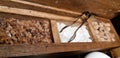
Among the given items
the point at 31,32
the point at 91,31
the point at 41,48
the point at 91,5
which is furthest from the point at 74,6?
the point at 41,48

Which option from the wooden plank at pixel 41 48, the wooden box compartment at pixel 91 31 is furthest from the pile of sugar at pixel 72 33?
the wooden plank at pixel 41 48

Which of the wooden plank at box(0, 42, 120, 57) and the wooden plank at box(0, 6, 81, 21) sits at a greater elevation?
the wooden plank at box(0, 6, 81, 21)

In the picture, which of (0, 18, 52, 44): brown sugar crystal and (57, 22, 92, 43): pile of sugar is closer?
(0, 18, 52, 44): brown sugar crystal

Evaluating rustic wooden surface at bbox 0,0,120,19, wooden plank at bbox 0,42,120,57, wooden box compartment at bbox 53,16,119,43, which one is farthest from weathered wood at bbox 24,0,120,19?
wooden plank at bbox 0,42,120,57

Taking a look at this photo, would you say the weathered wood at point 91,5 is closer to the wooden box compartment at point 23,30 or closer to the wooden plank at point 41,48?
the wooden box compartment at point 23,30

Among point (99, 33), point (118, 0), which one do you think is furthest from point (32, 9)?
point (118, 0)

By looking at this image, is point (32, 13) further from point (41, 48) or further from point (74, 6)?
point (74, 6)

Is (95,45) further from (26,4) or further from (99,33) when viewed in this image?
(26,4)

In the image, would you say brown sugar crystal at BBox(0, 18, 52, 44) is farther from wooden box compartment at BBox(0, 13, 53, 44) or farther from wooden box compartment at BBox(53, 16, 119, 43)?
wooden box compartment at BBox(53, 16, 119, 43)
